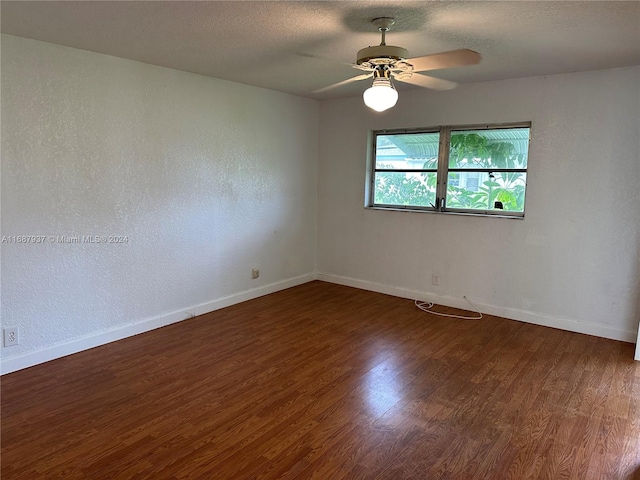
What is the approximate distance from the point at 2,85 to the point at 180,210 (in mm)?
1584

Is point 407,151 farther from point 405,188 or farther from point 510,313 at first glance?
point 510,313

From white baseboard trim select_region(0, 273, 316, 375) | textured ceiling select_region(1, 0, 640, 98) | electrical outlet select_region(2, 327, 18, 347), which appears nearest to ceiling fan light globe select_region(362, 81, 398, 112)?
textured ceiling select_region(1, 0, 640, 98)

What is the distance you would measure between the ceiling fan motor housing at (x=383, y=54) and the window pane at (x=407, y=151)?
7.73 feet

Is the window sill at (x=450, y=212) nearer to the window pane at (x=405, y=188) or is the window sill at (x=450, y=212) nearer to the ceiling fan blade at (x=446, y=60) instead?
the window pane at (x=405, y=188)

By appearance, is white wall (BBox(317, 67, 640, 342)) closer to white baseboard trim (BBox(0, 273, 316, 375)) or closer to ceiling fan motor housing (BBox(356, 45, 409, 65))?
white baseboard trim (BBox(0, 273, 316, 375))

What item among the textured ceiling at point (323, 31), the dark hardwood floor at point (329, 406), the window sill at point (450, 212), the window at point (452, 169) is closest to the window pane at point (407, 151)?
the window at point (452, 169)

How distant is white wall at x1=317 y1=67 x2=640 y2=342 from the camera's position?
3.72 meters

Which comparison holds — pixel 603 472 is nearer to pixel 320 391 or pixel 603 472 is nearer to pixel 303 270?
pixel 320 391

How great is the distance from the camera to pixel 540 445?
92.2 inches

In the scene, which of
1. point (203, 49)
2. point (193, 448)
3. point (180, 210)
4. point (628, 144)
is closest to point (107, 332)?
point (180, 210)

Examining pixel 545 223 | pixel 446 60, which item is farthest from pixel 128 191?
pixel 545 223

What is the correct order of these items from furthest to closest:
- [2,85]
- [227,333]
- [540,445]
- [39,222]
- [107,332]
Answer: [227,333] → [107,332] → [39,222] → [2,85] → [540,445]

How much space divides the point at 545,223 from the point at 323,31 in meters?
2.69

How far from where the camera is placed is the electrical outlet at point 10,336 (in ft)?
9.91
